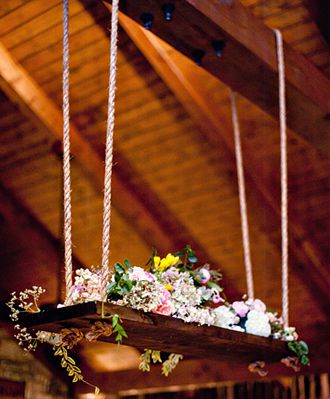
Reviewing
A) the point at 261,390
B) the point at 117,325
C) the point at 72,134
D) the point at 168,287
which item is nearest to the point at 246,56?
the point at 168,287

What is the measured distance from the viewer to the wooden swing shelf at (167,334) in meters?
2.82

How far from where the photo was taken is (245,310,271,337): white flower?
12.2ft

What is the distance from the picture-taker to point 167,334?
318cm

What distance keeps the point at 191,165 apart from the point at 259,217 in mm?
726

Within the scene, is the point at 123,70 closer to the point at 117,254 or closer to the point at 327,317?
the point at 117,254

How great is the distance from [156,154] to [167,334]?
3.23 metres

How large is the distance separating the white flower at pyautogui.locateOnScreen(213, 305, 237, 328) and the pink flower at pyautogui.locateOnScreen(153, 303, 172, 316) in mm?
471

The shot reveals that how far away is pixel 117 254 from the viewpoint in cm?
754

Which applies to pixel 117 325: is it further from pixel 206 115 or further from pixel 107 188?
pixel 206 115

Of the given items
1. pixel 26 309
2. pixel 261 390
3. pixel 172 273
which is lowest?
pixel 26 309

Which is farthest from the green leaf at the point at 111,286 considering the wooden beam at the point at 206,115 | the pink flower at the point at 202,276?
the wooden beam at the point at 206,115

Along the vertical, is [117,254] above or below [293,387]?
above

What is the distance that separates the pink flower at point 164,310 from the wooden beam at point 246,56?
130 centimetres

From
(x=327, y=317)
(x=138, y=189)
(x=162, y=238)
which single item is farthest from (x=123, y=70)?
(x=327, y=317)
